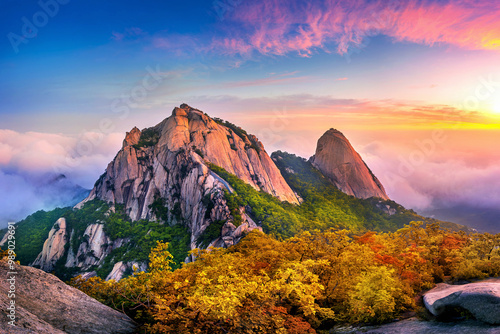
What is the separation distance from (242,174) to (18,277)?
7755 centimetres

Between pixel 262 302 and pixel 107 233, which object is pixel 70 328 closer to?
pixel 262 302

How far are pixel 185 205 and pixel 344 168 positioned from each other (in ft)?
229

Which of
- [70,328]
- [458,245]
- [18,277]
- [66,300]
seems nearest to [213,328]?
[70,328]

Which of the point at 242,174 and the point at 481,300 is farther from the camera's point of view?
the point at 242,174

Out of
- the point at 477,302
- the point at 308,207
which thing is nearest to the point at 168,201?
the point at 308,207

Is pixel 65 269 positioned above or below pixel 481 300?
below

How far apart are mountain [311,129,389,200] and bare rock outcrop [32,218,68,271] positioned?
318ft

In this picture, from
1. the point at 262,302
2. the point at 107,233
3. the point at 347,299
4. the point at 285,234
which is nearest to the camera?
the point at 262,302

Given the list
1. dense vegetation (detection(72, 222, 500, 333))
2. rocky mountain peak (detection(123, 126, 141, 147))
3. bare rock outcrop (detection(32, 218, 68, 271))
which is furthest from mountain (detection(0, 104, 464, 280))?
dense vegetation (detection(72, 222, 500, 333))

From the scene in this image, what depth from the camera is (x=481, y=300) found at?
11.6m

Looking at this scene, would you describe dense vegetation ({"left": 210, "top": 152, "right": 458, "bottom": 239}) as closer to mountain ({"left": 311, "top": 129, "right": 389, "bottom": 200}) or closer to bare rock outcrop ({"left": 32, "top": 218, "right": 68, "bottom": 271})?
mountain ({"left": 311, "top": 129, "right": 389, "bottom": 200})

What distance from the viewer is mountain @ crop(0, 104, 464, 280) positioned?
2665 inches

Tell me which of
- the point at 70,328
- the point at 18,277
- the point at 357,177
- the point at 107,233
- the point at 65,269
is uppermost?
the point at 18,277

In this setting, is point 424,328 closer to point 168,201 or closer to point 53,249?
point 168,201
